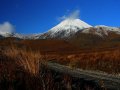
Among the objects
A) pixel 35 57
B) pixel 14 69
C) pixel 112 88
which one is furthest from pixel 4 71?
pixel 112 88

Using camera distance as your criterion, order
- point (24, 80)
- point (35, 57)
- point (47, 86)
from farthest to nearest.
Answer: point (35, 57)
point (24, 80)
point (47, 86)

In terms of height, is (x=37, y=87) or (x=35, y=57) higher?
(x=35, y=57)

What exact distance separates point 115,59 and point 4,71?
12.8m

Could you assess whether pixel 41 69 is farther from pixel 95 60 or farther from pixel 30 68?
pixel 95 60

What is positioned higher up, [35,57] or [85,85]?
[35,57]

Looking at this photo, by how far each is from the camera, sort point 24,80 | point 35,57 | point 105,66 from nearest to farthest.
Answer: point 24,80 → point 35,57 → point 105,66

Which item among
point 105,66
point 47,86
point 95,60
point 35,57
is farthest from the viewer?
point 95,60

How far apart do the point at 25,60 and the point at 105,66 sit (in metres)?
11.4

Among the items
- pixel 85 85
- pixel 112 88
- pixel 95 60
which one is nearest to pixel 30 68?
pixel 85 85

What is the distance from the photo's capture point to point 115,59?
18141 millimetres

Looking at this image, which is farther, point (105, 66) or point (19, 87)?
point (105, 66)

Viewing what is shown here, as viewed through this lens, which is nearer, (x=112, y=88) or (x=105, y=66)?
(x=112, y=88)

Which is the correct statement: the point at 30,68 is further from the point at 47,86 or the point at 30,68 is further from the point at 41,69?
the point at 47,86

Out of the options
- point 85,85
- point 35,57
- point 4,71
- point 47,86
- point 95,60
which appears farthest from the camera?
point 95,60
